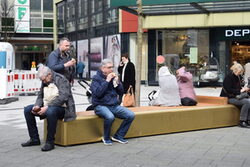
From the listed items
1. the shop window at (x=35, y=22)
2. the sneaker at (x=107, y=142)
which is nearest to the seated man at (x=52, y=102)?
the sneaker at (x=107, y=142)

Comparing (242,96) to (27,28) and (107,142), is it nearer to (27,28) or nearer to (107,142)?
(107,142)

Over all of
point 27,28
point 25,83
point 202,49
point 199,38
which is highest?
point 27,28

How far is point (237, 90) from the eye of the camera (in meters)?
9.30

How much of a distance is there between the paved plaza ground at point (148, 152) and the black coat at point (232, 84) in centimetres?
109

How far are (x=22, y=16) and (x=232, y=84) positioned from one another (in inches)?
1502

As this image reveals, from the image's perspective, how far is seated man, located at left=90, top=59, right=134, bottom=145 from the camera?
283 inches

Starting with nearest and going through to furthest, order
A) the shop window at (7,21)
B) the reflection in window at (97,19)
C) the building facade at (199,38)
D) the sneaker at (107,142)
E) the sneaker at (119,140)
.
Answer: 1. the sneaker at (107,142)
2. the sneaker at (119,140)
3. the building facade at (199,38)
4. the reflection in window at (97,19)
5. the shop window at (7,21)

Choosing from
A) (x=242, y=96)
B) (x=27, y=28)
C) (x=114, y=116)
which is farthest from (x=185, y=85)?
(x=27, y=28)

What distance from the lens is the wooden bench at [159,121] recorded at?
7.11 m

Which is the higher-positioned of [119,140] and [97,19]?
[97,19]

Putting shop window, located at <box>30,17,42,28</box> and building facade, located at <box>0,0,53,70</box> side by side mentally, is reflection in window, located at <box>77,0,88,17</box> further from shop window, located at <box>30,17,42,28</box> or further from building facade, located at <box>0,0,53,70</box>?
shop window, located at <box>30,17,42,28</box>

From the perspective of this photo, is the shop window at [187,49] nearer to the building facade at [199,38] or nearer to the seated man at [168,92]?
the building facade at [199,38]

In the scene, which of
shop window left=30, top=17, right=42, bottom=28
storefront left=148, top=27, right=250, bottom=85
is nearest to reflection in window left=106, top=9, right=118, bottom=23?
storefront left=148, top=27, right=250, bottom=85

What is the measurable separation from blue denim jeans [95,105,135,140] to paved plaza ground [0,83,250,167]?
0.23 metres
